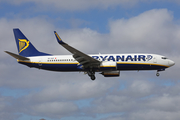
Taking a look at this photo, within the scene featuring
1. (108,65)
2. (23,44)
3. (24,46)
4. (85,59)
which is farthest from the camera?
(23,44)

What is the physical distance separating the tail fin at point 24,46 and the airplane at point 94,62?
219mm

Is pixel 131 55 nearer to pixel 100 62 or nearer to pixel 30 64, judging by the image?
pixel 100 62

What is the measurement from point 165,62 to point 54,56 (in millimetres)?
22009

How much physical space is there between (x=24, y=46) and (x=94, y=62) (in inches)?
666

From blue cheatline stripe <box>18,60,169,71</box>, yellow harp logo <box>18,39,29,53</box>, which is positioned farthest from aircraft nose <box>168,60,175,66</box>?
yellow harp logo <box>18,39,29,53</box>

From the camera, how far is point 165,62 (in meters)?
56.3

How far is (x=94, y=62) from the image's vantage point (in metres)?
55.9

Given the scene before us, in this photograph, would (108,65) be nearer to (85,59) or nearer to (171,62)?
(85,59)

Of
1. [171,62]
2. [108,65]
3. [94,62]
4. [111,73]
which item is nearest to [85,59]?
[94,62]

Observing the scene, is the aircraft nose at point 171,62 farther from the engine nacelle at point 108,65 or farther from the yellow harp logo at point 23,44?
the yellow harp logo at point 23,44

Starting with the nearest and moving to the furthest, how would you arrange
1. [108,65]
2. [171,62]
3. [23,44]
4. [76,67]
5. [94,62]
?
[108,65], [94,62], [171,62], [76,67], [23,44]

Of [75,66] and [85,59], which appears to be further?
[75,66]

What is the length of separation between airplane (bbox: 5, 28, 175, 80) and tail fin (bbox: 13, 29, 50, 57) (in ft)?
0.72

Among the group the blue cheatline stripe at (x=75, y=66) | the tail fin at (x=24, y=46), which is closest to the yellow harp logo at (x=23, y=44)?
the tail fin at (x=24, y=46)
